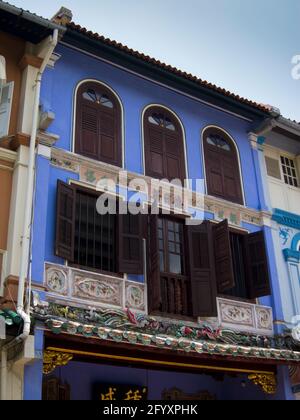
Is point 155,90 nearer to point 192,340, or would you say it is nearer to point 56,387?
point 192,340

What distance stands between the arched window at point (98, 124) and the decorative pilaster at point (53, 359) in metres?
3.59

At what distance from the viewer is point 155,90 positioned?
477 inches

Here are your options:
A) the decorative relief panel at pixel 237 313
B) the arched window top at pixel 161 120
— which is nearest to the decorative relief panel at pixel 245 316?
the decorative relief panel at pixel 237 313

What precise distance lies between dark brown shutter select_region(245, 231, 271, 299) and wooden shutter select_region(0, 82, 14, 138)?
210 inches

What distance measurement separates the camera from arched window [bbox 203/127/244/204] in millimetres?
12125

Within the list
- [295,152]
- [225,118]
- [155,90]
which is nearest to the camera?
[155,90]

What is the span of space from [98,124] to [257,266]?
13.7 feet

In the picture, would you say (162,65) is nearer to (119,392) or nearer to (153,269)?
(153,269)

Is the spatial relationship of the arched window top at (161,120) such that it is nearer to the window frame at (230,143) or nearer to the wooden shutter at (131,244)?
the window frame at (230,143)

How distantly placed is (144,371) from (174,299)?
6.29ft

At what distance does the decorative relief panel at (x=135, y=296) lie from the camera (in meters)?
9.66

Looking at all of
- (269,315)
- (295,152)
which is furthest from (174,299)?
(295,152)

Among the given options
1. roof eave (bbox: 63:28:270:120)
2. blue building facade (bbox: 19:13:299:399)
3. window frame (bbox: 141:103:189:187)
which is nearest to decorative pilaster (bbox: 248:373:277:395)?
blue building facade (bbox: 19:13:299:399)

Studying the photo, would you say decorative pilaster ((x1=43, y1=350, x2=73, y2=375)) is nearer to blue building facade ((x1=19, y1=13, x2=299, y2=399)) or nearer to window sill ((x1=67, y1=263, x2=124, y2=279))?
blue building facade ((x1=19, y1=13, x2=299, y2=399))
